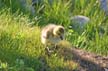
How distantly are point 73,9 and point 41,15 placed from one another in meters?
1.20

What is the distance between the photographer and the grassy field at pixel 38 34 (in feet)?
23.6

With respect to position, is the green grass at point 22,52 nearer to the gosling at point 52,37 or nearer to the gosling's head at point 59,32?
the gosling at point 52,37

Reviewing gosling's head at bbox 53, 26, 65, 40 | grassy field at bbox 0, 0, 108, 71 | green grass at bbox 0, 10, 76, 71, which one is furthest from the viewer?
gosling's head at bbox 53, 26, 65, 40

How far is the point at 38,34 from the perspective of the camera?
26.7ft

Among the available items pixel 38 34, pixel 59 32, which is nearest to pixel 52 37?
pixel 59 32

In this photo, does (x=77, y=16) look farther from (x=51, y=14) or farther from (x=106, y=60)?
(x=106, y=60)

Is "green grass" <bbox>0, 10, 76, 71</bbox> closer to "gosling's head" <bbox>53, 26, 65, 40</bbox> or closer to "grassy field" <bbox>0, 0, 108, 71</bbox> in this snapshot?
"grassy field" <bbox>0, 0, 108, 71</bbox>

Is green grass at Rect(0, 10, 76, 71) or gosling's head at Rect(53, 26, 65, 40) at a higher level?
gosling's head at Rect(53, 26, 65, 40)

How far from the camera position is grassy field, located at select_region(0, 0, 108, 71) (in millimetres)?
7191

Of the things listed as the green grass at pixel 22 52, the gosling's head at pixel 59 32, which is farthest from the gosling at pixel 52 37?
the green grass at pixel 22 52

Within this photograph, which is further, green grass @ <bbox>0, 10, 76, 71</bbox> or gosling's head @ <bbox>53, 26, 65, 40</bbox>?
gosling's head @ <bbox>53, 26, 65, 40</bbox>

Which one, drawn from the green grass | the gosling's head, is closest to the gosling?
the gosling's head

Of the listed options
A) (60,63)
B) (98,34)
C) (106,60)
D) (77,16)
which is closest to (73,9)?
(77,16)

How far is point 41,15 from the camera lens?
414 inches
